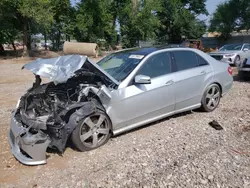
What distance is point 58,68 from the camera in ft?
12.1

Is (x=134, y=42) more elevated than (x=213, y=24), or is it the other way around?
(x=213, y=24)

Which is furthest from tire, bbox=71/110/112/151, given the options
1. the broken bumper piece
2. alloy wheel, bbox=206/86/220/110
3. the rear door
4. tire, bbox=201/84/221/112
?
alloy wheel, bbox=206/86/220/110

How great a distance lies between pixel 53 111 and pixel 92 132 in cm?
68

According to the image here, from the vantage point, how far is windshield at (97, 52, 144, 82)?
4227mm

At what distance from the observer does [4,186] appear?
2980 mm

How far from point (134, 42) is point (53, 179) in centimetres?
2894

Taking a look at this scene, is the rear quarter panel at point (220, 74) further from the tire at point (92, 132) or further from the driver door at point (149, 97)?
the tire at point (92, 132)

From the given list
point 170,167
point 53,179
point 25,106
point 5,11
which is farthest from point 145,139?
point 5,11

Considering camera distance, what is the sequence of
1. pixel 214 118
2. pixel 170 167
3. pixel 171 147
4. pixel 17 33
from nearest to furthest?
1. pixel 170 167
2. pixel 171 147
3. pixel 214 118
4. pixel 17 33

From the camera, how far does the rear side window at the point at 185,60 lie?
4.82 metres

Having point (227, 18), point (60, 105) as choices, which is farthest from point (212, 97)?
point (227, 18)

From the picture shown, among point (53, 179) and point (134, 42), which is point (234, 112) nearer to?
point (53, 179)

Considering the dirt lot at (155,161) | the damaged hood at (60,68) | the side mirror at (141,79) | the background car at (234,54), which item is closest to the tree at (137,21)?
the background car at (234,54)

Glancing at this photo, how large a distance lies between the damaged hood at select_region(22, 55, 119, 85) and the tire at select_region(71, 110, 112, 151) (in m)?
0.65
